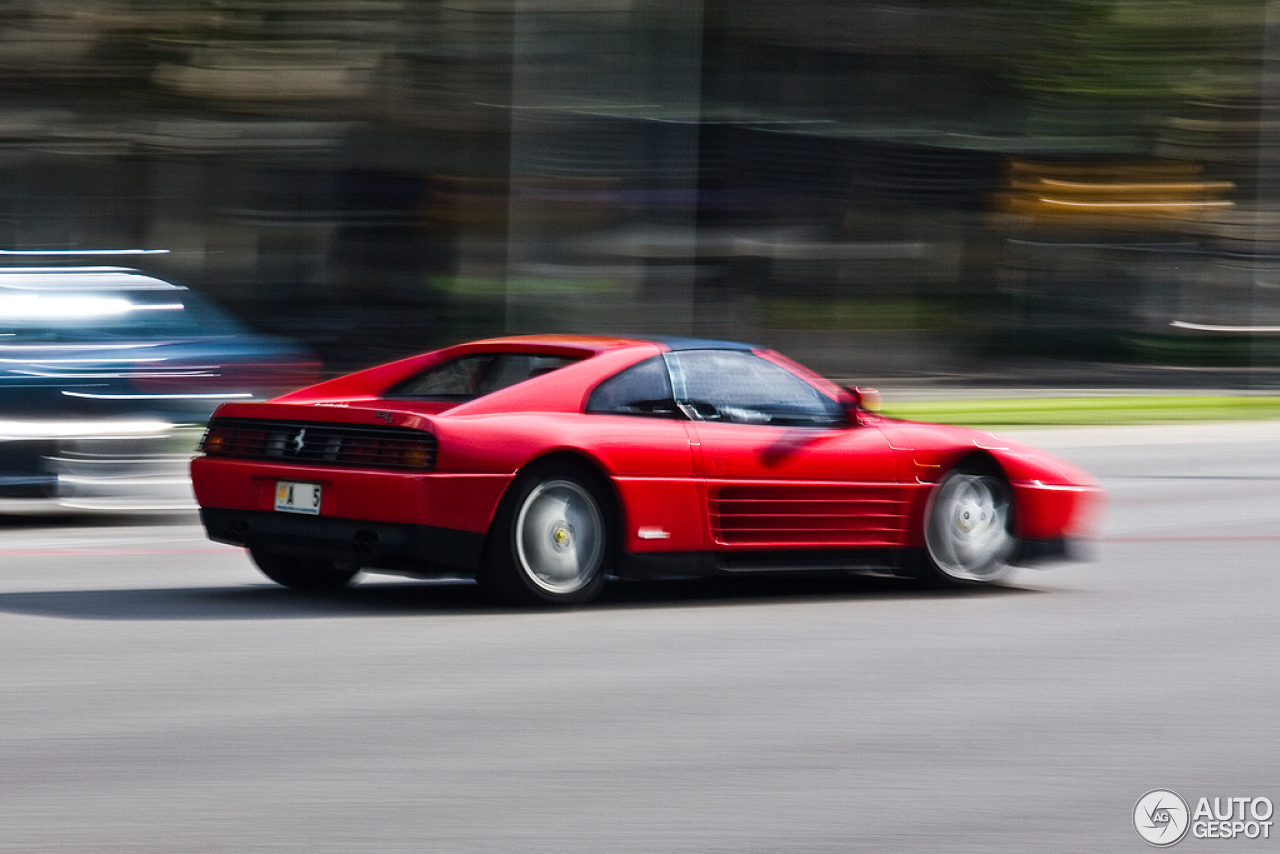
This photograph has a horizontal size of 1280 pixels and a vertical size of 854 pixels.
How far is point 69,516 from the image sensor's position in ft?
39.2

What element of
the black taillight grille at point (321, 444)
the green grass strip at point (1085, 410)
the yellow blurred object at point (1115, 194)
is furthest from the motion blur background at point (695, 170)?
the black taillight grille at point (321, 444)

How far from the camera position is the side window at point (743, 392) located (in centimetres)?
854

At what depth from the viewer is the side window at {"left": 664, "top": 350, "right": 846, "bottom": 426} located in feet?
28.0

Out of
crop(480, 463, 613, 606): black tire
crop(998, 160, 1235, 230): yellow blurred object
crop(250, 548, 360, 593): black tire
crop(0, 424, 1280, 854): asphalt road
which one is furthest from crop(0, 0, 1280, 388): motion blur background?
crop(480, 463, 613, 606): black tire

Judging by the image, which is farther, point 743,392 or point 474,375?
point 743,392

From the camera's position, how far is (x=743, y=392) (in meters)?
8.70

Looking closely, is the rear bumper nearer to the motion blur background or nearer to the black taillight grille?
the black taillight grille

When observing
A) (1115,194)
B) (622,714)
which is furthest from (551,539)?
(1115,194)

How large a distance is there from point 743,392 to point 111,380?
13.5ft

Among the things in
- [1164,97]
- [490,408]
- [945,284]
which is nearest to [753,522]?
[490,408]

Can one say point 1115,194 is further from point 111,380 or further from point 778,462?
point 778,462

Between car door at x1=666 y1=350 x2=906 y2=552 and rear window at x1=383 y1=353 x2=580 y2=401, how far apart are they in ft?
1.98

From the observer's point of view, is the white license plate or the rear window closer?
the white license plate

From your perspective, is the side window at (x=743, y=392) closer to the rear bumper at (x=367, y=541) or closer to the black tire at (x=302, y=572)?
the rear bumper at (x=367, y=541)
